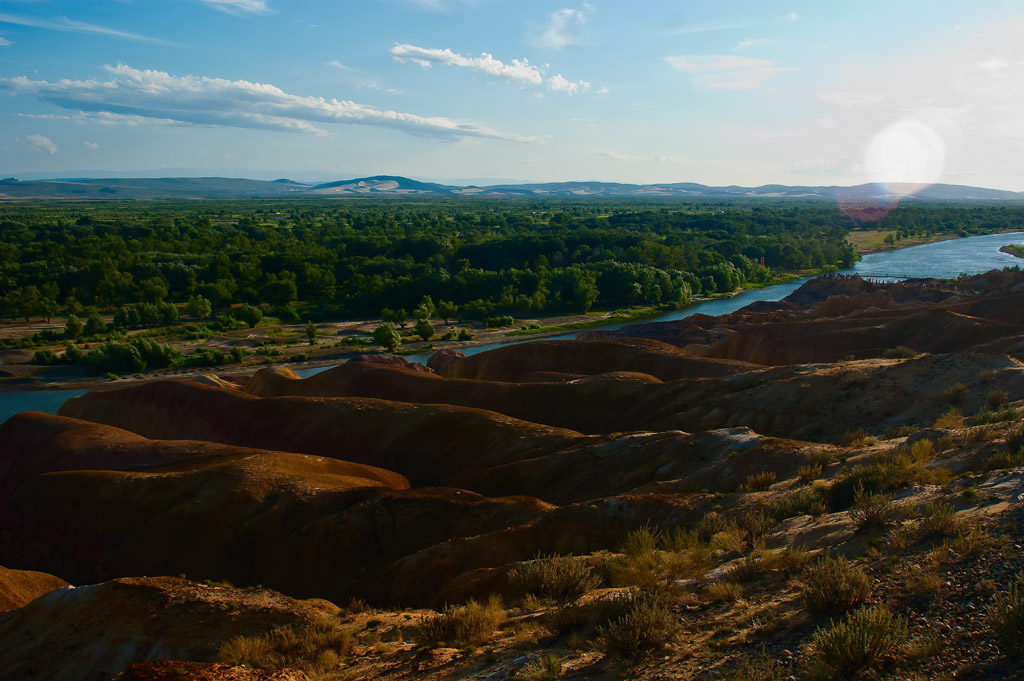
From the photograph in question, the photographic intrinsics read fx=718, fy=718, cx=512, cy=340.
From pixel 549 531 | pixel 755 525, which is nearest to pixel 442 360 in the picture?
pixel 549 531

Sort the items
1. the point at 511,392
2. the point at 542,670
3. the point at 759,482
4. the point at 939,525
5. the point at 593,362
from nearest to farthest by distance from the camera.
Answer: the point at 542,670 < the point at 939,525 < the point at 759,482 < the point at 511,392 < the point at 593,362

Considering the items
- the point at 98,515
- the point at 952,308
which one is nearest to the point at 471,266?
the point at 952,308

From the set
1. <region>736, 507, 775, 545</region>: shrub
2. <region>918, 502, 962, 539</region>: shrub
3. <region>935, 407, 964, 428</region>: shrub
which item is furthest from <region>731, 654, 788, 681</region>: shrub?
<region>935, 407, 964, 428</region>: shrub

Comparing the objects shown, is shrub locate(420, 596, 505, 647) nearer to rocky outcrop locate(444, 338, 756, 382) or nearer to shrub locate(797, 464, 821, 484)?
shrub locate(797, 464, 821, 484)

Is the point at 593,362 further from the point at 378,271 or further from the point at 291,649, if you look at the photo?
the point at 378,271

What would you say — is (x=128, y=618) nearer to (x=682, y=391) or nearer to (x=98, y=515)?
(x=98, y=515)
